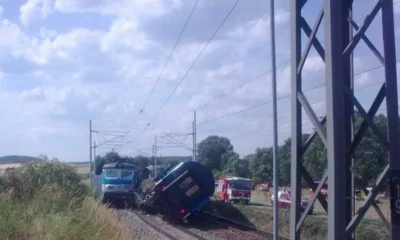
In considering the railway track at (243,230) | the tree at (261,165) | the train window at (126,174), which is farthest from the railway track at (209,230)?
the tree at (261,165)

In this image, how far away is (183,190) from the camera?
106ft

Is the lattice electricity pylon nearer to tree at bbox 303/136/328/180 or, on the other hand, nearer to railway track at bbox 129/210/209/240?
railway track at bbox 129/210/209/240

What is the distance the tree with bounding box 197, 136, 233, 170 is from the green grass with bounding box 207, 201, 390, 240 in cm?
3735

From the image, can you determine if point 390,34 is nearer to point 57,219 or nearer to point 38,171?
point 57,219

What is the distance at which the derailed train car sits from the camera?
105 feet

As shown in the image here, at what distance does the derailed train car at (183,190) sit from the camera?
105ft

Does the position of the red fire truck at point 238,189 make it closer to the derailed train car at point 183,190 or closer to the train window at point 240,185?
the train window at point 240,185

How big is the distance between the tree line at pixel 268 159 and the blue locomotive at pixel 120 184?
2813mm

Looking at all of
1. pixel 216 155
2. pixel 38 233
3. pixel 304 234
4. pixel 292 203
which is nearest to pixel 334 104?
pixel 292 203

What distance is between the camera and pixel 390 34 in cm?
805

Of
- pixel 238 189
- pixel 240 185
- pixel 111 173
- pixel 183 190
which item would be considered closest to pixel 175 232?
pixel 183 190

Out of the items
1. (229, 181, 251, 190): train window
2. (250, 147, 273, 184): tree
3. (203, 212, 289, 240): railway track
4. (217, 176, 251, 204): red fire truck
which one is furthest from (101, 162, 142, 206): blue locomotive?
(250, 147, 273, 184): tree

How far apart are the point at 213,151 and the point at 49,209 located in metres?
61.2

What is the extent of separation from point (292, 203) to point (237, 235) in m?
17.4
